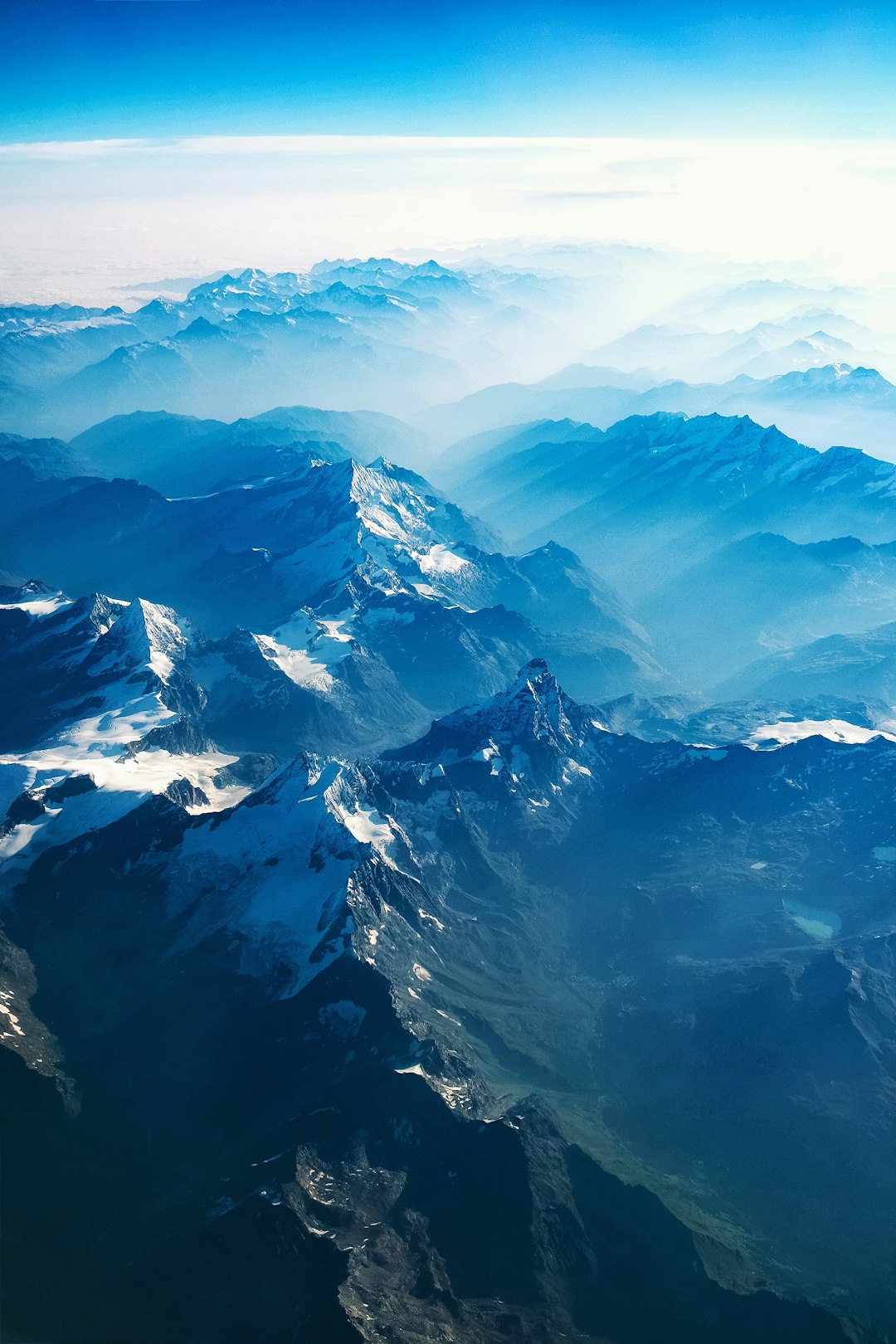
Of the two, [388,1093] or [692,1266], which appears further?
[388,1093]

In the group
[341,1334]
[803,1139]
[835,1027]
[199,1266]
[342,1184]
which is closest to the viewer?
[341,1334]

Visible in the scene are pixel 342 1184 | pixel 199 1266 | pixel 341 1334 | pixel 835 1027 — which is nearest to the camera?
pixel 341 1334

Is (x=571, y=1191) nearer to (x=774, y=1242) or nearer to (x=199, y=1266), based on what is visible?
(x=774, y=1242)

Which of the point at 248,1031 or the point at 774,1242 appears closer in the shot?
the point at 774,1242

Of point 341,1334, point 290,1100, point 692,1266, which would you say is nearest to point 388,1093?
point 290,1100

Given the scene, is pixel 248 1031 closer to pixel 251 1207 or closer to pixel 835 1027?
pixel 251 1207

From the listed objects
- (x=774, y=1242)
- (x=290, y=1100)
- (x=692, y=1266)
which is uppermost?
(x=290, y=1100)

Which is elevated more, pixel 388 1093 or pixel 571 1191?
pixel 388 1093

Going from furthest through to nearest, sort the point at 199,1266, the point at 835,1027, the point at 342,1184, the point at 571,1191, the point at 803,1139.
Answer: the point at 835,1027 < the point at 803,1139 < the point at 571,1191 < the point at 342,1184 < the point at 199,1266

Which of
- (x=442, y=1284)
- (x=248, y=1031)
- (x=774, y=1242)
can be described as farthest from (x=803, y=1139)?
(x=248, y=1031)
